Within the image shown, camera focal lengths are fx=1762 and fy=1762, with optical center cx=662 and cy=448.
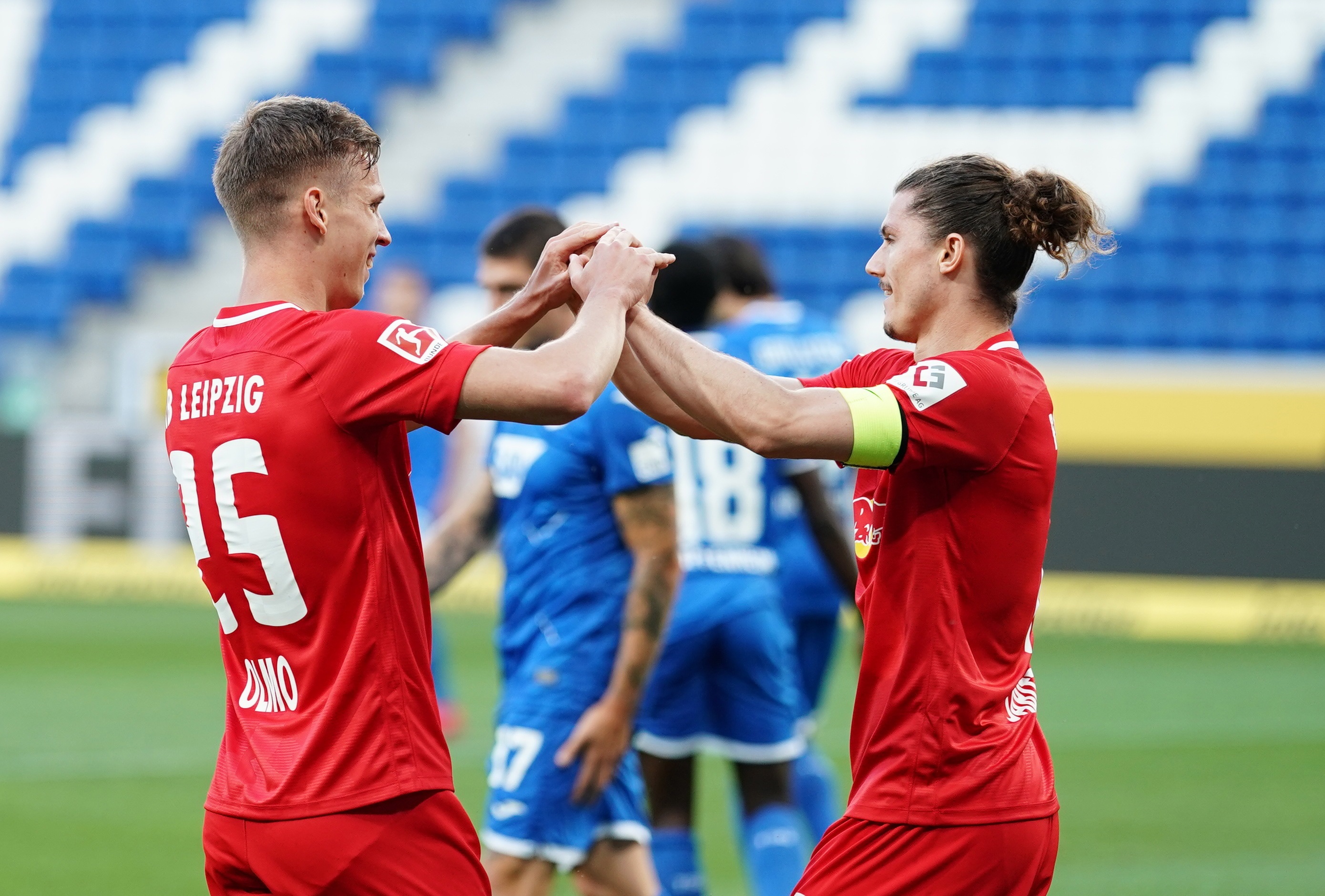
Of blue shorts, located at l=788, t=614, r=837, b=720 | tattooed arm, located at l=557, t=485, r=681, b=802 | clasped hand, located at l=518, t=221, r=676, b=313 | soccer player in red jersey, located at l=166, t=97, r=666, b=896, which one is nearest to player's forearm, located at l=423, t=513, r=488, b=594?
tattooed arm, located at l=557, t=485, r=681, b=802

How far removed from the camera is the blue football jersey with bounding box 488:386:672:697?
420 cm

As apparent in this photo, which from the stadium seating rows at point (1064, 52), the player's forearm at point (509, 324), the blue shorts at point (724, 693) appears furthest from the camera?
the stadium seating rows at point (1064, 52)

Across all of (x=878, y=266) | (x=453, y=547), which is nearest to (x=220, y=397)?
(x=878, y=266)

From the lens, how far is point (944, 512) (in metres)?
2.94

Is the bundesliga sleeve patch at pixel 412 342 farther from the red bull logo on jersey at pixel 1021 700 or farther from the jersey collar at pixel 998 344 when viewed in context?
the red bull logo on jersey at pixel 1021 700

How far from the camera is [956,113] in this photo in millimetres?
15516

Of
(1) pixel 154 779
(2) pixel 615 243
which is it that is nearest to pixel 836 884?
(2) pixel 615 243

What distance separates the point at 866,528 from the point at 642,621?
3.89 feet

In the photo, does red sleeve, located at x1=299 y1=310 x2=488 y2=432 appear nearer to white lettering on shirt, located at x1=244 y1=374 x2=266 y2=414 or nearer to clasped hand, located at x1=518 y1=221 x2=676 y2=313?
white lettering on shirt, located at x1=244 y1=374 x2=266 y2=414

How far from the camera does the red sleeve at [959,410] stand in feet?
9.37

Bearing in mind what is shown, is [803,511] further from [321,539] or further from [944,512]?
[321,539]

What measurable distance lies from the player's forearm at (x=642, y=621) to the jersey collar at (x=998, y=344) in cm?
135

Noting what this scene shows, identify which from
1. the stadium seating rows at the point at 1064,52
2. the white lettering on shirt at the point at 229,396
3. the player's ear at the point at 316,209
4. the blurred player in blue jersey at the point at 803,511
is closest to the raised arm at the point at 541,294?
the player's ear at the point at 316,209

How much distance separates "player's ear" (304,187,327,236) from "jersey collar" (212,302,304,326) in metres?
0.13
